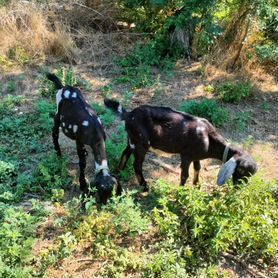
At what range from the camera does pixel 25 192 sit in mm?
6051

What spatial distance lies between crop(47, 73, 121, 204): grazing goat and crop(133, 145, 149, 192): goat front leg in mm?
506

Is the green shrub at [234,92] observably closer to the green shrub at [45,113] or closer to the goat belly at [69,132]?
the green shrub at [45,113]

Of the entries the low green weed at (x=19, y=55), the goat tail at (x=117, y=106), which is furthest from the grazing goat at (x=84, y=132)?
the low green weed at (x=19, y=55)

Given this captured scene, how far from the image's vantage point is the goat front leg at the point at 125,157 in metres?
6.43

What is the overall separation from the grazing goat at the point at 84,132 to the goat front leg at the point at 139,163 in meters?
0.51

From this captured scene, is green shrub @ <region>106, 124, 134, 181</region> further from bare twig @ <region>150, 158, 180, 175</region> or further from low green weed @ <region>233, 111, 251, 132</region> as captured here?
low green weed @ <region>233, 111, 251, 132</region>

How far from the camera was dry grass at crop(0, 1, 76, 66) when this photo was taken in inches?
365

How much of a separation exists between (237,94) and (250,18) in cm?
175

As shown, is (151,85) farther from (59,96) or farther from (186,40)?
(59,96)

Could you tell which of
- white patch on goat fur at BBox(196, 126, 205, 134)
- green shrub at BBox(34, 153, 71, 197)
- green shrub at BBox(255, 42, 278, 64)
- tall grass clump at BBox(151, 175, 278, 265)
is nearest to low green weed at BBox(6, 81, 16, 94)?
green shrub at BBox(34, 153, 71, 197)

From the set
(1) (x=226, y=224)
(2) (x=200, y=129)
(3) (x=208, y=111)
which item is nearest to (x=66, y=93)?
(2) (x=200, y=129)

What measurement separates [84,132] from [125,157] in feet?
2.66

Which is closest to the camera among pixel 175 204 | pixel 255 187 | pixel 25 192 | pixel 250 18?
pixel 255 187

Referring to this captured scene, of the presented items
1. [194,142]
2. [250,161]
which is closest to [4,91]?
[194,142]
